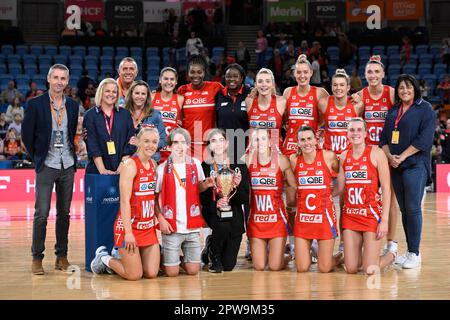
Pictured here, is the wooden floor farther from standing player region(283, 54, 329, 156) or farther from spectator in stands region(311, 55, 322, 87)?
spectator in stands region(311, 55, 322, 87)

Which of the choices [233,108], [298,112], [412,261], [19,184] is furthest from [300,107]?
[19,184]

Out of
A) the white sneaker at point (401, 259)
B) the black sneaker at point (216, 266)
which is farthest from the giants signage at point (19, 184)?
the white sneaker at point (401, 259)

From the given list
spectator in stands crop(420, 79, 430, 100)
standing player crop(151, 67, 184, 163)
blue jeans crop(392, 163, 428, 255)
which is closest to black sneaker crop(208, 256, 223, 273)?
standing player crop(151, 67, 184, 163)

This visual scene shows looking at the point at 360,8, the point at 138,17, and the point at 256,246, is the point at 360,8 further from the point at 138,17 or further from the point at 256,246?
the point at 256,246

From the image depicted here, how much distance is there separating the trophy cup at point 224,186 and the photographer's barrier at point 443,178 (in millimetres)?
8042

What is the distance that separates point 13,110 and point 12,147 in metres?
1.21

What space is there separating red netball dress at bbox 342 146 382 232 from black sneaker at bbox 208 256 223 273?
1.06 meters

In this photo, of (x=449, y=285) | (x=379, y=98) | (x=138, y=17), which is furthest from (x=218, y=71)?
(x=449, y=285)

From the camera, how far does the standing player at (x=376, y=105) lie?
6.68m

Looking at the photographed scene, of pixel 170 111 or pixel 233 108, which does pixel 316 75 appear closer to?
pixel 170 111

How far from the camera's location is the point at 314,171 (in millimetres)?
6258

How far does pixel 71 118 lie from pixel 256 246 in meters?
1.86

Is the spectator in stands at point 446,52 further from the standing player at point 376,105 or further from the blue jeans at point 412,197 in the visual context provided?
the blue jeans at point 412,197

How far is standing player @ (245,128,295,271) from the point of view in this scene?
632cm
